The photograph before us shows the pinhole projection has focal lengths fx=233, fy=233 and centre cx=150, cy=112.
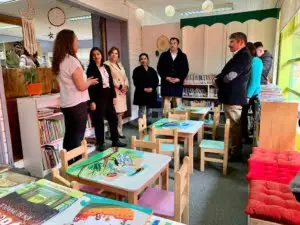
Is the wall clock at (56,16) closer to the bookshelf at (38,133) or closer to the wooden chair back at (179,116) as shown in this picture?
the bookshelf at (38,133)

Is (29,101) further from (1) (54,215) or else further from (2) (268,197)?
(2) (268,197)

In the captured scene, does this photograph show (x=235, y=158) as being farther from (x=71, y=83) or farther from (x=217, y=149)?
(x=71, y=83)

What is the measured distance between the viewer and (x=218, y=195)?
247 centimetres

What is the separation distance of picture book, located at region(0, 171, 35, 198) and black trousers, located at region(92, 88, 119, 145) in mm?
2093

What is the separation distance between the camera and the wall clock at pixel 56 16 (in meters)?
3.99

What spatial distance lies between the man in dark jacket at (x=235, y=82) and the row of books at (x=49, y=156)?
2.33 meters

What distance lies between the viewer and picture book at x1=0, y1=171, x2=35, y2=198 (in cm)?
128

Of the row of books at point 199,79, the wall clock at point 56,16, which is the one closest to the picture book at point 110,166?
the wall clock at point 56,16

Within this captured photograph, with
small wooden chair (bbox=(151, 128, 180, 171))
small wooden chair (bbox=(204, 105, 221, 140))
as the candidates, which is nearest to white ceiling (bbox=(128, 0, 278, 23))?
small wooden chair (bbox=(204, 105, 221, 140))

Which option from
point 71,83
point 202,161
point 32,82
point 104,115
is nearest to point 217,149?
point 202,161

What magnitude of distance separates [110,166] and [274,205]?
1144mm

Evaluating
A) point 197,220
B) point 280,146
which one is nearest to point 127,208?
point 197,220

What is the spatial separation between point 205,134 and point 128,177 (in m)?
3.23

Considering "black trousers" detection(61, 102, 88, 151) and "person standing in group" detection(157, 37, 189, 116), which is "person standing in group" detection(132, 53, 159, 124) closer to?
"person standing in group" detection(157, 37, 189, 116)
